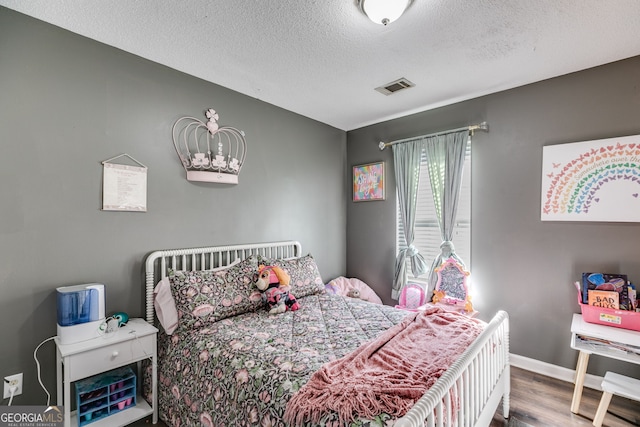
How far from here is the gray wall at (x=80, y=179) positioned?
1724 millimetres

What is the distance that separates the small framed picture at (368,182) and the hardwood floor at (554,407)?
2.24m

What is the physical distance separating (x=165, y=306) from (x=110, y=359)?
406 millimetres

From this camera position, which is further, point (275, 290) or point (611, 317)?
point (275, 290)

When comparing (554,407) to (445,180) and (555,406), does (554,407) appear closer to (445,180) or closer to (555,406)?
(555,406)

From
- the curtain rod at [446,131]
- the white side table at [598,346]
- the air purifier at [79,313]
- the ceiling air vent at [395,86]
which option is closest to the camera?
the air purifier at [79,313]

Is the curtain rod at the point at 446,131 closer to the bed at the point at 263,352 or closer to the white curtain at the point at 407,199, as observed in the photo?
the white curtain at the point at 407,199

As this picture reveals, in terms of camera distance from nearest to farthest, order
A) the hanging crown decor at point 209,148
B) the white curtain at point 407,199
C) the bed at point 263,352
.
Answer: the bed at point 263,352, the hanging crown decor at point 209,148, the white curtain at point 407,199

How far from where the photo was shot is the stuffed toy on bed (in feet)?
7.52

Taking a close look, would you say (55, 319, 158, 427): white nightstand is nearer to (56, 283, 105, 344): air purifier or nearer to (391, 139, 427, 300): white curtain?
(56, 283, 105, 344): air purifier

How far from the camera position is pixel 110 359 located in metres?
1.74

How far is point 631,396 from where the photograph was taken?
1801 mm

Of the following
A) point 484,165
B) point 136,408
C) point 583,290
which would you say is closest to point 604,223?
point 583,290

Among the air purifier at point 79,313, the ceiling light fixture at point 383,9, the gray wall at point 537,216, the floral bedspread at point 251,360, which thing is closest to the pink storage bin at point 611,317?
the gray wall at point 537,216

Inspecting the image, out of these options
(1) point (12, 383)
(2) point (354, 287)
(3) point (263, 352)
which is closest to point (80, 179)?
(1) point (12, 383)
